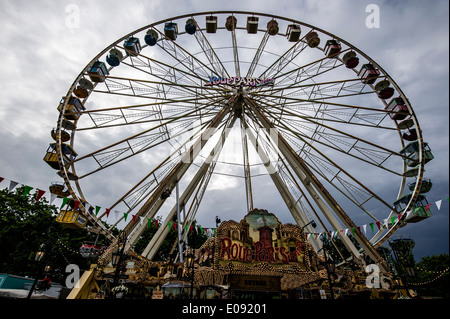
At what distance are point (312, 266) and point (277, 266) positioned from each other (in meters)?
1.83

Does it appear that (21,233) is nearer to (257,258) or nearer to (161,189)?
(161,189)

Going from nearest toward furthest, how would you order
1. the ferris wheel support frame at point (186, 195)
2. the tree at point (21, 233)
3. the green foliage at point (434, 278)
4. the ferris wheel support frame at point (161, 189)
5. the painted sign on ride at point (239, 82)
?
the ferris wheel support frame at point (161, 189) < the ferris wheel support frame at point (186, 195) < the painted sign on ride at point (239, 82) < the tree at point (21, 233) < the green foliage at point (434, 278)

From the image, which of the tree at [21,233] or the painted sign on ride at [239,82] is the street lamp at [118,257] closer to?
the painted sign on ride at [239,82]

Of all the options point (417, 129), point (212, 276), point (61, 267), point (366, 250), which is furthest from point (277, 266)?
point (61, 267)

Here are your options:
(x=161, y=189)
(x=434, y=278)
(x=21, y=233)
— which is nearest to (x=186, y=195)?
(x=161, y=189)

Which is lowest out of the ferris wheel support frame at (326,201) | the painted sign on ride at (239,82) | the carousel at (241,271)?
the carousel at (241,271)

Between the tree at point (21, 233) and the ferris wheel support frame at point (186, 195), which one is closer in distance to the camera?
the ferris wheel support frame at point (186, 195)

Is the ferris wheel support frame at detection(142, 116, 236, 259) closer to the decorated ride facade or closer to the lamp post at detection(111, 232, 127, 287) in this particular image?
the lamp post at detection(111, 232, 127, 287)

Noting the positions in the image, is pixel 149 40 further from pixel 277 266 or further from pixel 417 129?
pixel 417 129

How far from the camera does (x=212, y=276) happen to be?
10.2m

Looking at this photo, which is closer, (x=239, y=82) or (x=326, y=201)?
(x=326, y=201)

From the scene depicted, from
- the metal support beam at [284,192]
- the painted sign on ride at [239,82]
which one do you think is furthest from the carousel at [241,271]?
the painted sign on ride at [239,82]

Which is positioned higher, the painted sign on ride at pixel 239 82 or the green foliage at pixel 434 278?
the painted sign on ride at pixel 239 82

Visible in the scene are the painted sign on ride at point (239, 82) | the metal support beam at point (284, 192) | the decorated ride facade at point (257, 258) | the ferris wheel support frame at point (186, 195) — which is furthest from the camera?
the painted sign on ride at point (239, 82)
